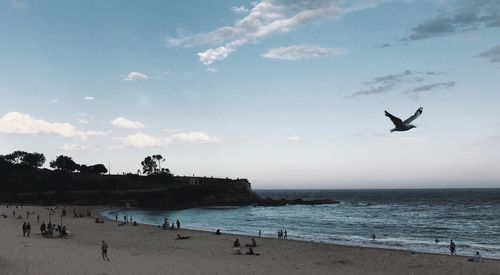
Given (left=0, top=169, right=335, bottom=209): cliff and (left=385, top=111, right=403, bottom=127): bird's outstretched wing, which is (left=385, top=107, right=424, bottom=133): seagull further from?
(left=0, top=169, right=335, bottom=209): cliff

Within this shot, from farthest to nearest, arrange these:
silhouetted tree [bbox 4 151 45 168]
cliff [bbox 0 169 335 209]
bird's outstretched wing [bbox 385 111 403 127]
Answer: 1. silhouetted tree [bbox 4 151 45 168]
2. cliff [bbox 0 169 335 209]
3. bird's outstretched wing [bbox 385 111 403 127]

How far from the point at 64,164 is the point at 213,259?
144 meters

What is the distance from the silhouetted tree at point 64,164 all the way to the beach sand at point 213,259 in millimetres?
130094

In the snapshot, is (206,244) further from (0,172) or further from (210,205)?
(0,172)

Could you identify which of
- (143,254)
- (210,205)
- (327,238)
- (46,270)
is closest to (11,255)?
(46,270)

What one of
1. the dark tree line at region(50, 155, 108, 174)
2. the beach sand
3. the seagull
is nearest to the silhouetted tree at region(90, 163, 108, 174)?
the dark tree line at region(50, 155, 108, 174)

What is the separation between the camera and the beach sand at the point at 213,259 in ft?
69.9

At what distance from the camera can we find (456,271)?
24.7 metres

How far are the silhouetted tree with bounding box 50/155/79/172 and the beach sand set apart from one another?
130 metres

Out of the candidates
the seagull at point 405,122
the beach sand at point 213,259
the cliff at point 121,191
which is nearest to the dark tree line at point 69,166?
the cliff at point 121,191

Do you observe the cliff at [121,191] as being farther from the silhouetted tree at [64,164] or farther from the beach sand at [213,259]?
the beach sand at [213,259]

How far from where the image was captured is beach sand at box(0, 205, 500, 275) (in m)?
21.3

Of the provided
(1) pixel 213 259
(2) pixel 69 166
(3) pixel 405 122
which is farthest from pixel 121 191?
(3) pixel 405 122

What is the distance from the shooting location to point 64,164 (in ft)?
515
